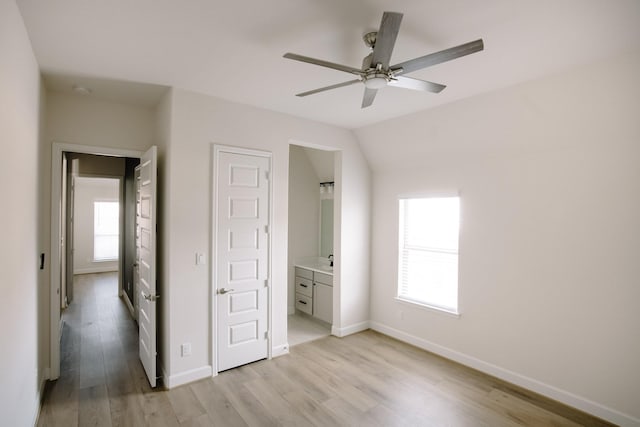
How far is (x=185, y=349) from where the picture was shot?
314 centimetres

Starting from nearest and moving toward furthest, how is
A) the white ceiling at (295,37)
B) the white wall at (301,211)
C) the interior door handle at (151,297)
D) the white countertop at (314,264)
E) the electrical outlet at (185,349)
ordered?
the white ceiling at (295,37), the interior door handle at (151,297), the electrical outlet at (185,349), the white countertop at (314,264), the white wall at (301,211)

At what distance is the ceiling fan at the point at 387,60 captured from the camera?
168 cm

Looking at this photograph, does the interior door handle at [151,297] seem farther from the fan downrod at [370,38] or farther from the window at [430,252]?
the window at [430,252]

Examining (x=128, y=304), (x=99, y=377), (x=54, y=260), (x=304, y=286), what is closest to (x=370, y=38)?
(x=54, y=260)

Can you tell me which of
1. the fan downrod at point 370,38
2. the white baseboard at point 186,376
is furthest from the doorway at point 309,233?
the fan downrod at point 370,38

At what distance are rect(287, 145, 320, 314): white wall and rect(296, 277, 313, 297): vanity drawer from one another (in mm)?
110

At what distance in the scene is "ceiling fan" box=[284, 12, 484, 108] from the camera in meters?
1.68

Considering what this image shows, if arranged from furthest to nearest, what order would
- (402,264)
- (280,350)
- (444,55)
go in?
(402,264) → (280,350) → (444,55)

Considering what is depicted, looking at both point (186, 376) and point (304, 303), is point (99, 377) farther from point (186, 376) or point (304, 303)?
point (304, 303)

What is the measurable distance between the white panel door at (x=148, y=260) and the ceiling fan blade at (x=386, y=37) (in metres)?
2.20

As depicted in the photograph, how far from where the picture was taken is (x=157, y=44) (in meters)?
2.28

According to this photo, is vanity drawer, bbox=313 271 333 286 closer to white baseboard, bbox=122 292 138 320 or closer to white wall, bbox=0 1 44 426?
white baseboard, bbox=122 292 138 320

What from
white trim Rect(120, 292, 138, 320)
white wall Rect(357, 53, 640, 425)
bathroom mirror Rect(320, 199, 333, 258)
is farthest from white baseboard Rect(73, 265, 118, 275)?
white wall Rect(357, 53, 640, 425)

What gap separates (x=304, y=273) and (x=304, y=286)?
0.68 feet
